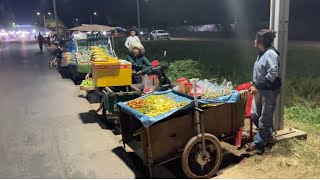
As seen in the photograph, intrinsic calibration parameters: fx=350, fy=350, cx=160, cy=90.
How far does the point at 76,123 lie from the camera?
27.3 feet

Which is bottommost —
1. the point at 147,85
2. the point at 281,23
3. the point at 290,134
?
the point at 290,134

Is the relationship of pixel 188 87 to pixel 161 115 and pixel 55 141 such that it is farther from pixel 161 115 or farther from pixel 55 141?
pixel 55 141

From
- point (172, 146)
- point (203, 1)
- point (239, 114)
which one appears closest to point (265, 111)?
point (239, 114)

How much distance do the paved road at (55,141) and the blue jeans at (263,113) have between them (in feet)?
6.86

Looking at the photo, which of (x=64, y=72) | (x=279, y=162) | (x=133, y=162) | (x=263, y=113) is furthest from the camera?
(x=64, y=72)

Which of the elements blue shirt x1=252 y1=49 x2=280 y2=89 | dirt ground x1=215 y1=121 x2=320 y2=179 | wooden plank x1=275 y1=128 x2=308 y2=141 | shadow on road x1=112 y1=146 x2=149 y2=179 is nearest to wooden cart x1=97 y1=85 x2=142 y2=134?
shadow on road x1=112 y1=146 x2=149 y2=179

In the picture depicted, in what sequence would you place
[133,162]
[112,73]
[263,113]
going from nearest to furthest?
[263,113] → [133,162] → [112,73]

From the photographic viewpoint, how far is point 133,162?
5.90 meters

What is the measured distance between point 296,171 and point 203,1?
60172mm

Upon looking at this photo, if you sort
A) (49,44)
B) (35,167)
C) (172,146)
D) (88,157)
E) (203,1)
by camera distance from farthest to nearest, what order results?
(203,1), (49,44), (88,157), (35,167), (172,146)

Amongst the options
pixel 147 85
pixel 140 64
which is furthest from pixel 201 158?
pixel 140 64

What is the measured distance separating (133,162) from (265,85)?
8.20 feet

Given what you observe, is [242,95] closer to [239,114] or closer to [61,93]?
[239,114]

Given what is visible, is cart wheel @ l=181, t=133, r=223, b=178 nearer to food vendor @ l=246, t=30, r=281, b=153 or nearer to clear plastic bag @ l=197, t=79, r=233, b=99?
clear plastic bag @ l=197, t=79, r=233, b=99
